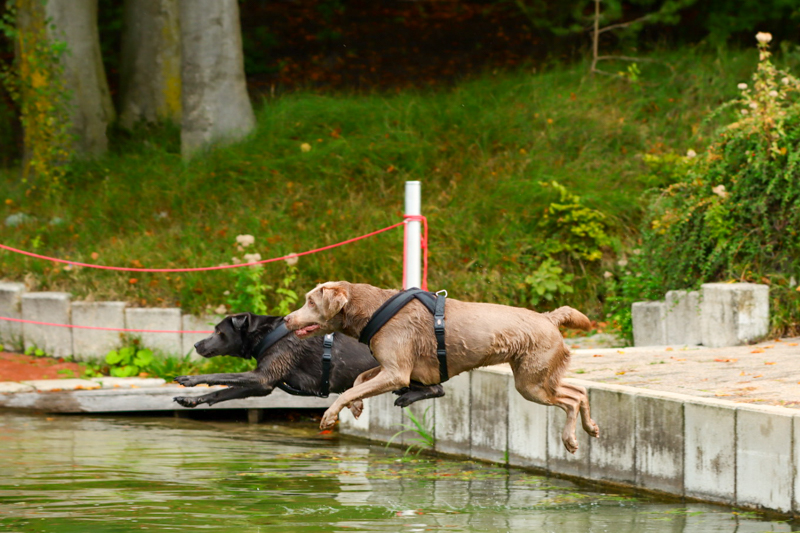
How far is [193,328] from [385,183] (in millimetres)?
3511

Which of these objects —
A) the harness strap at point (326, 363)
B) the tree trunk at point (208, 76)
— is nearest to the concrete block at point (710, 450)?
the harness strap at point (326, 363)

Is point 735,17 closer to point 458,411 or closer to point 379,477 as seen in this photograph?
point 458,411

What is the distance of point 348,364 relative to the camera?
637 cm

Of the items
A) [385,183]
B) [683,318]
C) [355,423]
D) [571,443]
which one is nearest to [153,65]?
[385,183]

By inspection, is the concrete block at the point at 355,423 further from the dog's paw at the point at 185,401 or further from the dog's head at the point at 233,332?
the dog's paw at the point at 185,401

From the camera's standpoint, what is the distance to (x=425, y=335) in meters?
5.25

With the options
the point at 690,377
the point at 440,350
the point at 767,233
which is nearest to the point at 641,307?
the point at 767,233

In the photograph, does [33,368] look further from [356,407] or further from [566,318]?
[566,318]

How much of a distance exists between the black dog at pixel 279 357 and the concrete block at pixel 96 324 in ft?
17.9

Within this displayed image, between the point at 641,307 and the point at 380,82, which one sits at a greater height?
the point at 380,82

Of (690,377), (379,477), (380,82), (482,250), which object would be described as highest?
(380,82)

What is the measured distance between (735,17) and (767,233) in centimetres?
781

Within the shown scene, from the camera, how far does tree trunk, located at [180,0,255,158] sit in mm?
14609

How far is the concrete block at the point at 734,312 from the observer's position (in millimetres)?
9570
